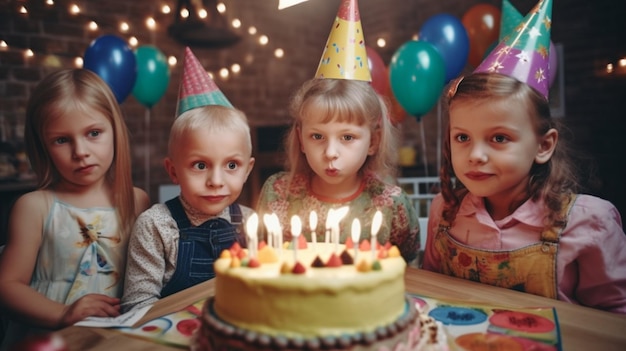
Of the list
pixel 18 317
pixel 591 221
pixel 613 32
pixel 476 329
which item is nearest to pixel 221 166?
pixel 18 317

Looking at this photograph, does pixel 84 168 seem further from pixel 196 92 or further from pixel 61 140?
pixel 196 92

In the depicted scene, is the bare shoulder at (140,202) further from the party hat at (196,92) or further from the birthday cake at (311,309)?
the birthday cake at (311,309)

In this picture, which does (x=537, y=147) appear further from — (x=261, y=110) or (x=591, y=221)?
(x=261, y=110)

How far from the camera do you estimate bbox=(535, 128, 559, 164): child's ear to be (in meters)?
1.35

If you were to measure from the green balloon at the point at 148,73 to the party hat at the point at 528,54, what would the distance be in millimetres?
2993

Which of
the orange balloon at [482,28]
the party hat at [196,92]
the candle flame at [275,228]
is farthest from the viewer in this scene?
the orange balloon at [482,28]

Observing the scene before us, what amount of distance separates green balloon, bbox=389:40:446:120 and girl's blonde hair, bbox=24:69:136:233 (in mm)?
2265

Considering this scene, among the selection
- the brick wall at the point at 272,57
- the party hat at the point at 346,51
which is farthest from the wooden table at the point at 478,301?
the brick wall at the point at 272,57

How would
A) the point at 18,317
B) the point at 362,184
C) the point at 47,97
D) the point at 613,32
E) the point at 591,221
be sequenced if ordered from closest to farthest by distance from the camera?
the point at 591,221, the point at 18,317, the point at 47,97, the point at 362,184, the point at 613,32

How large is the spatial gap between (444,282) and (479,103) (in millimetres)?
546

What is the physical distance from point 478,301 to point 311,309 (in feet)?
1.85

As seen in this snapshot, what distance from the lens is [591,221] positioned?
1.27m

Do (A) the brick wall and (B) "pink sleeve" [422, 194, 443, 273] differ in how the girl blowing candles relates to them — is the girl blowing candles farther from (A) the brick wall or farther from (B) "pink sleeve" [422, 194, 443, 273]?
(A) the brick wall

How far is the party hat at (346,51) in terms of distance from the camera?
165 centimetres
